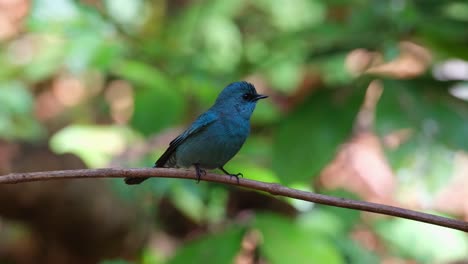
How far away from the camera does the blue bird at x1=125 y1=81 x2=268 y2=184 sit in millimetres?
3158

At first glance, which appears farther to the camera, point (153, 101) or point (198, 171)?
point (153, 101)

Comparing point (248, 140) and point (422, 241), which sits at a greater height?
point (248, 140)

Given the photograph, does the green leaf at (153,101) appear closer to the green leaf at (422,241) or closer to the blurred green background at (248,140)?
the blurred green background at (248,140)

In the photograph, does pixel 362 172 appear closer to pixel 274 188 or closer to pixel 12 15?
pixel 12 15

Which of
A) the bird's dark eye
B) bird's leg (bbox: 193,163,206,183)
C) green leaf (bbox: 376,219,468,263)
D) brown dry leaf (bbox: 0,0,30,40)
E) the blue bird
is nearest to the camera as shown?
bird's leg (bbox: 193,163,206,183)

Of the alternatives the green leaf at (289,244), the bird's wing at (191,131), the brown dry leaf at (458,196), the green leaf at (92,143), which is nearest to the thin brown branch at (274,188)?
the bird's wing at (191,131)

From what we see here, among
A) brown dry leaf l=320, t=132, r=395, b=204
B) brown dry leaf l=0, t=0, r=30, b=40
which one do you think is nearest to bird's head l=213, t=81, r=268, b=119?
brown dry leaf l=320, t=132, r=395, b=204

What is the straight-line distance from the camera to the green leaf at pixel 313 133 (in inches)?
142

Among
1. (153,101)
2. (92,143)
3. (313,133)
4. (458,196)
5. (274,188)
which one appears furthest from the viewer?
(458,196)

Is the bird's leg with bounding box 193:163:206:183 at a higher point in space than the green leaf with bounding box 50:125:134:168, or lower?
lower

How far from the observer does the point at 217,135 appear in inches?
126

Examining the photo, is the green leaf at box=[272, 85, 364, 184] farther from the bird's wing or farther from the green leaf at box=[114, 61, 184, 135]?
the green leaf at box=[114, 61, 184, 135]

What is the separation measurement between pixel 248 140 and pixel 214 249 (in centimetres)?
119

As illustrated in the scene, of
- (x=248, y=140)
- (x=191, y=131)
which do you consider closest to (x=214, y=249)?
(x=191, y=131)
